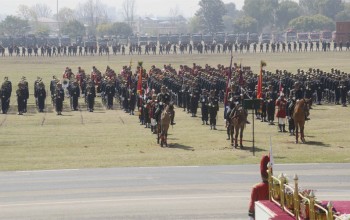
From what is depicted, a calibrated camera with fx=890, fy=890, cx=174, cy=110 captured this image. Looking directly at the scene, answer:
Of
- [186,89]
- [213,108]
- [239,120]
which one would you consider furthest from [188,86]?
[239,120]

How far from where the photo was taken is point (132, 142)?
35094 millimetres

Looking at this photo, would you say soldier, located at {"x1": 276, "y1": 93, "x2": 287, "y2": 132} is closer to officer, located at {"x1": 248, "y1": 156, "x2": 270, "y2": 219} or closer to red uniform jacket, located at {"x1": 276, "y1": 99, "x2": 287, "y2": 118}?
red uniform jacket, located at {"x1": 276, "y1": 99, "x2": 287, "y2": 118}

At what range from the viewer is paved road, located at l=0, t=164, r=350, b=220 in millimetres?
21859

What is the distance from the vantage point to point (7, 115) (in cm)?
4650

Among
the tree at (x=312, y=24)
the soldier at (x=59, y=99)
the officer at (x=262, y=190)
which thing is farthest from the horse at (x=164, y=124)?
the tree at (x=312, y=24)

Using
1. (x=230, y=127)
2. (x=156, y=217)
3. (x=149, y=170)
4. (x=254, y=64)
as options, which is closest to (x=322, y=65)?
(x=254, y=64)

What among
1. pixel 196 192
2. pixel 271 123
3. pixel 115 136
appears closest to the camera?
pixel 196 192

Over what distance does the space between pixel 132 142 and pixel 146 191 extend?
34.6ft

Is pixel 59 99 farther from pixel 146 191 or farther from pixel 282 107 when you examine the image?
pixel 146 191

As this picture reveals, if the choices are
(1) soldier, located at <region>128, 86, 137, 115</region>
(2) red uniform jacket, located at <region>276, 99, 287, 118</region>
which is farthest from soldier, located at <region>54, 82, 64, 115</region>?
(2) red uniform jacket, located at <region>276, 99, 287, 118</region>

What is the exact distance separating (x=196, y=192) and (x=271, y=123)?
16041 millimetres

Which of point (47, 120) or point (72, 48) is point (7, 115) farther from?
point (72, 48)

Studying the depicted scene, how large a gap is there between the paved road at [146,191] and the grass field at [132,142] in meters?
1.77

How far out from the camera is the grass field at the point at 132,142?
30.5 meters
